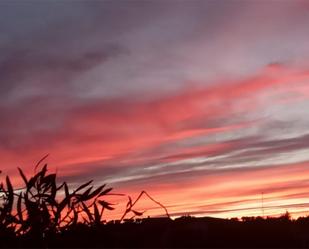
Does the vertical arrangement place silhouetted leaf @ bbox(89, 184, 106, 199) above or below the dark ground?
above

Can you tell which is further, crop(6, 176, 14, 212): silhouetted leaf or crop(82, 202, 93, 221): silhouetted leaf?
crop(6, 176, 14, 212): silhouetted leaf

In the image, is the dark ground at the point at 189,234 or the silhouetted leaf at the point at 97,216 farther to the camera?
the silhouetted leaf at the point at 97,216

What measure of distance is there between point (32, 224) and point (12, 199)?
388 mm

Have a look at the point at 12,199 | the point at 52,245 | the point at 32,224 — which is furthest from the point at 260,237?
the point at 12,199

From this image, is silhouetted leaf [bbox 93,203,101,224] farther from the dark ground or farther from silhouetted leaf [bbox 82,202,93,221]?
the dark ground

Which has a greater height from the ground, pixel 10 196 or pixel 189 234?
pixel 10 196

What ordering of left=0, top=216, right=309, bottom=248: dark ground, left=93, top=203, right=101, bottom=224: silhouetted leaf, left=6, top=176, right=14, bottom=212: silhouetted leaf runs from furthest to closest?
left=6, top=176, right=14, bottom=212: silhouetted leaf
left=93, top=203, right=101, bottom=224: silhouetted leaf
left=0, top=216, right=309, bottom=248: dark ground

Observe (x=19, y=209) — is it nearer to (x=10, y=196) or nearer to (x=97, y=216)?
(x=10, y=196)

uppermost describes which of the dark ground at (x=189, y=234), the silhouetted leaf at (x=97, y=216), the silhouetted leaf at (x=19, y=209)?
the silhouetted leaf at (x=19, y=209)

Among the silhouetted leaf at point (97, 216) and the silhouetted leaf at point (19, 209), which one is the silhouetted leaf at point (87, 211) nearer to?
the silhouetted leaf at point (97, 216)

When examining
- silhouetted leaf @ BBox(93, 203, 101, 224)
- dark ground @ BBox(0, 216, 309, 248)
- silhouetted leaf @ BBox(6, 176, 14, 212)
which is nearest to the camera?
dark ground @ BBox(0, 216, 309, 248)

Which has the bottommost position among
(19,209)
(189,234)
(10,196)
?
(189,234)

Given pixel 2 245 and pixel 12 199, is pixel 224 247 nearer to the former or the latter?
pixel 2 245

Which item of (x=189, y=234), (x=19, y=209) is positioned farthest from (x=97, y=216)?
(x=189, y=234)
